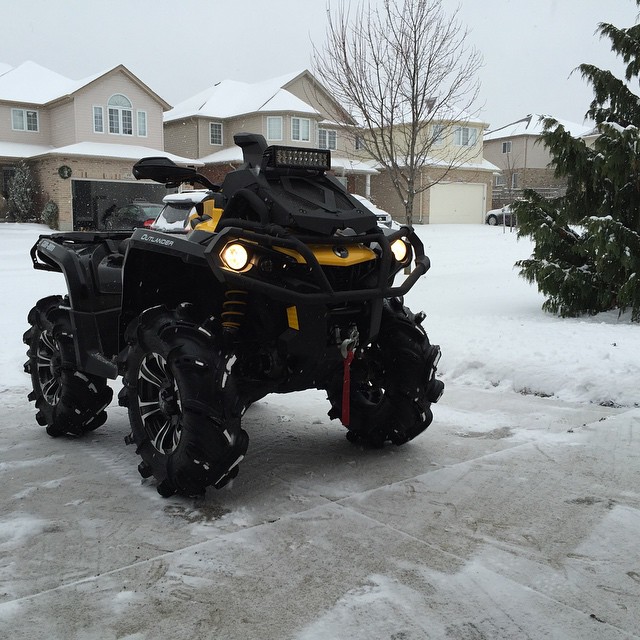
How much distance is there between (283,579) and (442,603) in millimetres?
630

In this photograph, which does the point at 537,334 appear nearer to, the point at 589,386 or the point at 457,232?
the point at 589,386

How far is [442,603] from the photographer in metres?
2.77

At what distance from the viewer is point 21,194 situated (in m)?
32.4

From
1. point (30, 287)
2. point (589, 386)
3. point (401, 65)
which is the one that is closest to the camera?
point (589, 386)

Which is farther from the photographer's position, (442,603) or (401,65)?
(401,65)

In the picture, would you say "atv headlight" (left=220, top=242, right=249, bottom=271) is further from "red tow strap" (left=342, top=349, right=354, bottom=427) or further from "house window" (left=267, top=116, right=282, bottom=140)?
"house window" (left=267, top=116, right=282, bottom=140)

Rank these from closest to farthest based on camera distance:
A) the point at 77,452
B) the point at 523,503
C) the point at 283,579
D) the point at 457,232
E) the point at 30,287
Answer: the point at 283,579
the point at 523,503
the point at 77,452
the point at 30,287
the point at 457,232

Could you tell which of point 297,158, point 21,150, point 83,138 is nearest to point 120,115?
point 83,138

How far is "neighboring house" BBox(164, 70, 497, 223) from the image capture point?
36875mm

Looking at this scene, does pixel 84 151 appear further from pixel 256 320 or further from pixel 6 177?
pixel 256 320

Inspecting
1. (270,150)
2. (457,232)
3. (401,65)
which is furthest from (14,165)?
(270,150)

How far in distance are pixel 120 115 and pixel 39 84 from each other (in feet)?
17.0

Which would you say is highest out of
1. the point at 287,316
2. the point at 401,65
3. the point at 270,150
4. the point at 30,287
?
the point at 401,65

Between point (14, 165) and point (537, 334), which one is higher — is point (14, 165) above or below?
above
